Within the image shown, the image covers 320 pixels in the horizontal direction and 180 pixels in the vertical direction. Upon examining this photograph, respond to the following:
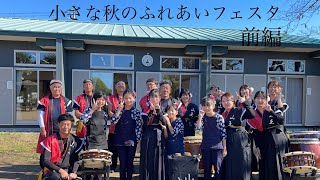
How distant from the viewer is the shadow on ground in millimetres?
5891

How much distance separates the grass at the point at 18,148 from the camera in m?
7.15

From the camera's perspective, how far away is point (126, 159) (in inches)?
200

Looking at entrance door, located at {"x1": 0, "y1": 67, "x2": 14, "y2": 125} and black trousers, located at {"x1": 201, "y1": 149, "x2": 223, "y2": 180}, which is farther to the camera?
entrance door, located at {"x1": 0, "y1": 67, "x2": 14, "y2": 125}

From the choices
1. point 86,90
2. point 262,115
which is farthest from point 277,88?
point 86,90

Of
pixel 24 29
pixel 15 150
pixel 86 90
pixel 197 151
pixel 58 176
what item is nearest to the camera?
pixel 58 176

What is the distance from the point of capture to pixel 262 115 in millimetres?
4891

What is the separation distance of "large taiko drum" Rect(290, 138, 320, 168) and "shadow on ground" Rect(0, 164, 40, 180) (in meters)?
4.65

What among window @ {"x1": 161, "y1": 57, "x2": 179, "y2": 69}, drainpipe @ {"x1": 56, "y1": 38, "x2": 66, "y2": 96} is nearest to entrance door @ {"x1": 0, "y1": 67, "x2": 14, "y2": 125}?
drainpipe @ {"x1": 56, "y1": 38, "x2": 66, "y2": 96}

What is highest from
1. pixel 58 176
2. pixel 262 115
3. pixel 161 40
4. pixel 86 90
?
pixel 161 40

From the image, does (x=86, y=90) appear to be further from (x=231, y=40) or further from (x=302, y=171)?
(x=231, y=40)

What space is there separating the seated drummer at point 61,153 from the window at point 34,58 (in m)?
8.65

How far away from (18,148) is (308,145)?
702cm

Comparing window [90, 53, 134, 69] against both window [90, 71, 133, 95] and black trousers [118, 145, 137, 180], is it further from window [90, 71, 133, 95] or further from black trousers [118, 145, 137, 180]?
black trousers [118, 145, 137, 180]

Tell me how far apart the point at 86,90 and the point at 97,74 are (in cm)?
715
